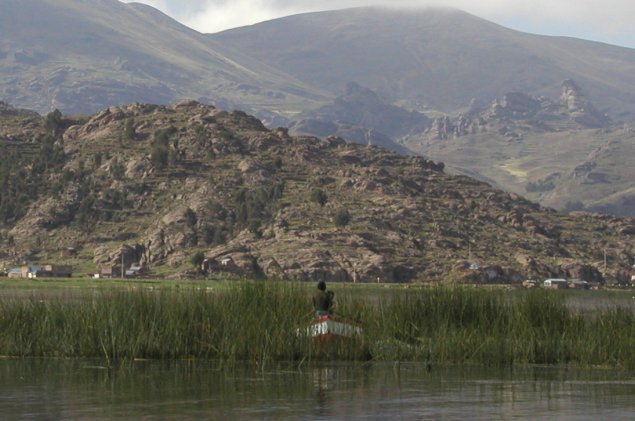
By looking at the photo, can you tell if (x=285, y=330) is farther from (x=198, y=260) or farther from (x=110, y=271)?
(x=198, y=260)

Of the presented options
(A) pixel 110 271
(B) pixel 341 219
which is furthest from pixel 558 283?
(A) pixel 110 271

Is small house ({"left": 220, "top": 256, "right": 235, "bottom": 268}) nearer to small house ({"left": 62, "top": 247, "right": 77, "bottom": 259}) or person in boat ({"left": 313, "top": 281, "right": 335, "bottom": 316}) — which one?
small house ({"left": 62, "top": 247, "right": 77, "bottom": 259})

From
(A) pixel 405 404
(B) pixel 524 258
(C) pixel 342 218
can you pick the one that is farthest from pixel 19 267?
(A) pixel 405 404

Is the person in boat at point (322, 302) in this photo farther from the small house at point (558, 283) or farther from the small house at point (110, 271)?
the small house at point (558, 283)

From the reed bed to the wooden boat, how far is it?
12.6 inches

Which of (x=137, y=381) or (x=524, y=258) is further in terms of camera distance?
(x=524, y=258)

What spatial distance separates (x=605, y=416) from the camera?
103 feet

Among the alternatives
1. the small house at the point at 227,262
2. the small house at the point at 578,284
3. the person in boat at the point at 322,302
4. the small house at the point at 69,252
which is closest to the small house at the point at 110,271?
the small house at the point at 69,252

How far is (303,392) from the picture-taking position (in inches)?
1385

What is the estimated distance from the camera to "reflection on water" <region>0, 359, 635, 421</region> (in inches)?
1250

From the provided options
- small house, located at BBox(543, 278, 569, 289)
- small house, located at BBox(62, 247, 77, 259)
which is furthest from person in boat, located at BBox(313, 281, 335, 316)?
small house, located at BBox(62, 247, 77, 259)

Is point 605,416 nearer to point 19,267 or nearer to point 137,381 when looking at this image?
point 137,381

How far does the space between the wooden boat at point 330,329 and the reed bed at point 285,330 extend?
32cm

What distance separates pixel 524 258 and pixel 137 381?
166 m
